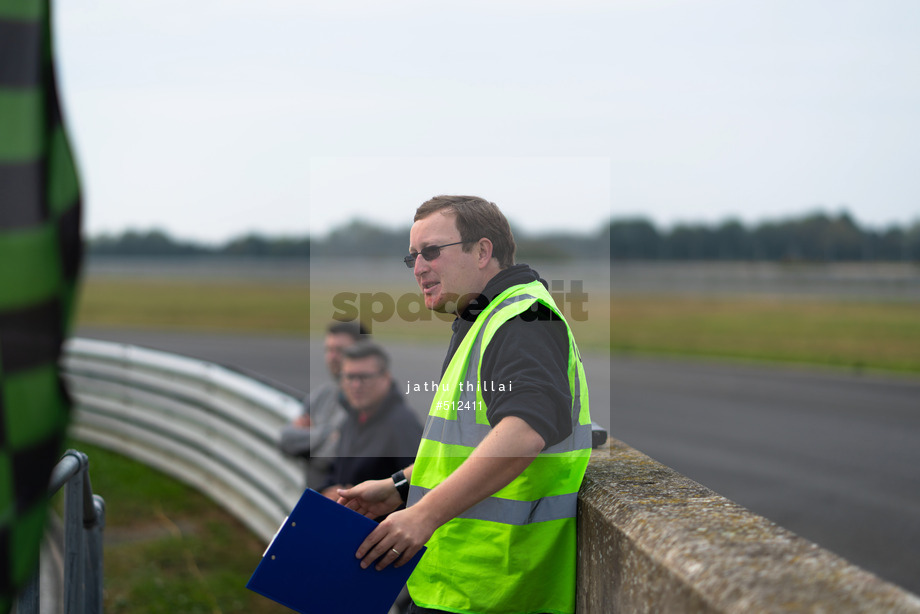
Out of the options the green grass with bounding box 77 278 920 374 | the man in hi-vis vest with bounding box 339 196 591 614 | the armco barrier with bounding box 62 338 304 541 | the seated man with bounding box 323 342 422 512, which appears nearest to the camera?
the man in hi-vis vest with bounding box 339 196 591 614

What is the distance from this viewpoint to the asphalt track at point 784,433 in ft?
23.0

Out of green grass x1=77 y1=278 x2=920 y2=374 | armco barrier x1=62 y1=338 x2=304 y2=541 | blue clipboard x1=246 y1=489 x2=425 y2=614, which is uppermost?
blue clipboard x1=246 y1=489 x2=425 y2=614

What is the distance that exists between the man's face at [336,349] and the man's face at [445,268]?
3.16 meters

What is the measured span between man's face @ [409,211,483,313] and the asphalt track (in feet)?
2.79

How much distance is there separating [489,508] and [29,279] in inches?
53.9

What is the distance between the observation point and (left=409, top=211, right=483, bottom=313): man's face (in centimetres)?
226

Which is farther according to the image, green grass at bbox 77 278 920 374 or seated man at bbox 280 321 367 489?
green grass at bbox 77 278 920 374

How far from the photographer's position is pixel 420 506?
1.94 metres

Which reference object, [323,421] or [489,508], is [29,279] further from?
[323,421]

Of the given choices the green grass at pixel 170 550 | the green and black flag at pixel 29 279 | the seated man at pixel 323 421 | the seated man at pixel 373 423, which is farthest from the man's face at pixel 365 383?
the green and black flag at pixel 29 279

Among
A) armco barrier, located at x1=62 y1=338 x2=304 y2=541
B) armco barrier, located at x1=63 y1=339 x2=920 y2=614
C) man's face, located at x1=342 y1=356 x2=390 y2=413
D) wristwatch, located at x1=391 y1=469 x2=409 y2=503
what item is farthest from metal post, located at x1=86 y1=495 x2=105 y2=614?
armco barrier, located at x1=62 y1=338 x2=304 y2=541

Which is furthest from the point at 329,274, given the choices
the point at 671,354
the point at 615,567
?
the point at 671,354

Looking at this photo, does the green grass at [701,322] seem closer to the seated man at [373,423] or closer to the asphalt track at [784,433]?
the asphalt track at [784,433]

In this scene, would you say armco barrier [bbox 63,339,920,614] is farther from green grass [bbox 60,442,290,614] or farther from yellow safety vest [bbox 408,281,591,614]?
green grass [bbox 60,442,290,614]
